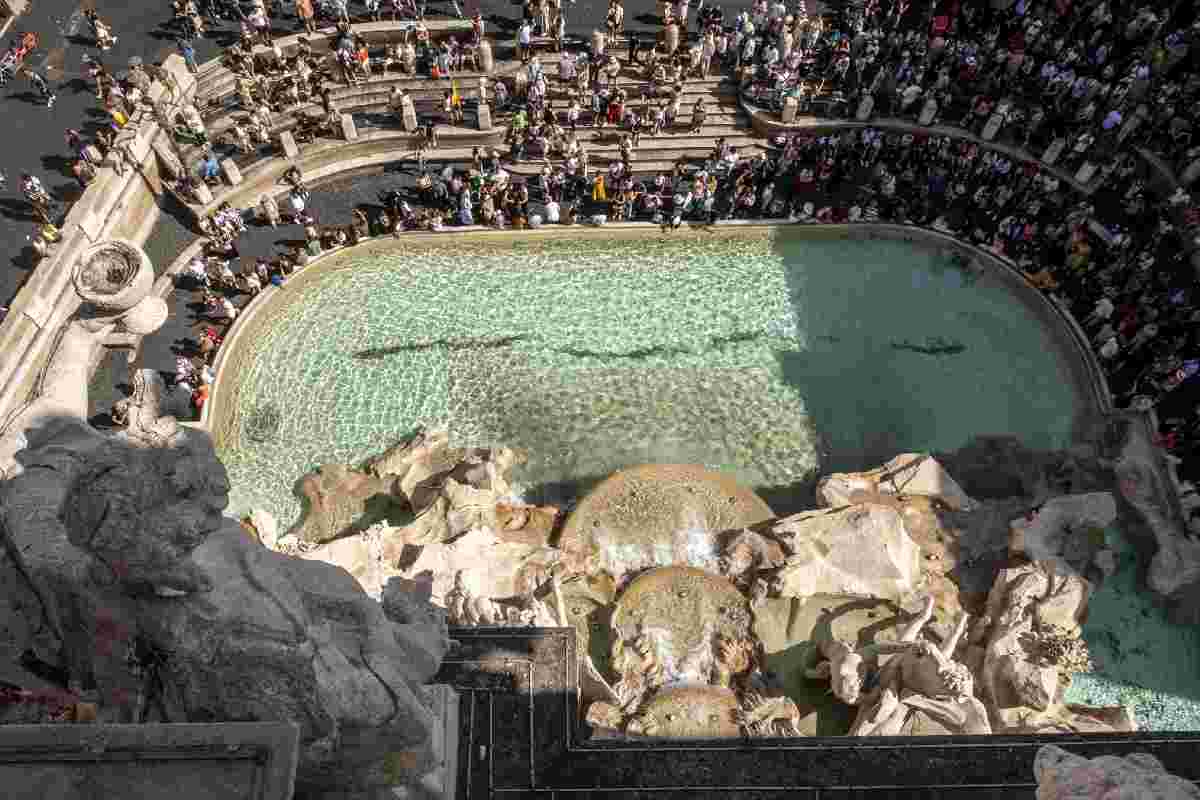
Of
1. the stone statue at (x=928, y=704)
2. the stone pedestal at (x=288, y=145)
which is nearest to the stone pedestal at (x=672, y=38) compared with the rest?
the stone pedestal at (x=288, y=145)

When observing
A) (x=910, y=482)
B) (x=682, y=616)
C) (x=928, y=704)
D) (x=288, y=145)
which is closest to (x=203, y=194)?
(x=288, y=145)

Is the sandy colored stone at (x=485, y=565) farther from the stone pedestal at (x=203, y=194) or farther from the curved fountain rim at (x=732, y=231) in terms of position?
the stone pedestal at (x=203, y=194)

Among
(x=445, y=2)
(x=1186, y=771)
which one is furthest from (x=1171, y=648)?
(x=445, y=2)

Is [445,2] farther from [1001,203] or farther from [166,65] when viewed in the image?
[1001,203]

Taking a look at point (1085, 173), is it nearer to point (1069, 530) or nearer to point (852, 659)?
point (1069, 530)

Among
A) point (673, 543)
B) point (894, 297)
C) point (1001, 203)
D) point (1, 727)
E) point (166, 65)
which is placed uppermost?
point (166, 65)
